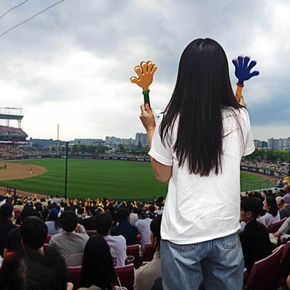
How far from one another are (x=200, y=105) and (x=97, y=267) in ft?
6.51

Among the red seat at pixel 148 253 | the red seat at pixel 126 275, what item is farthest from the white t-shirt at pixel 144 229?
the red seat at pixel 126 275

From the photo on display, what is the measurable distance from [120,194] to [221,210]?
30.8m

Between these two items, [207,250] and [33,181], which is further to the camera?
[33,181]

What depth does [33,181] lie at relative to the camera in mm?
40188

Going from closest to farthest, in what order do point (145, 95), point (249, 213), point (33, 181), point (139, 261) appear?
point (145, 95)
point (249, 213)
point (139, 261)
point (33, 181)

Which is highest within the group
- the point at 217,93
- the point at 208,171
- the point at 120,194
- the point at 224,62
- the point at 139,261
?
the point at 224,62

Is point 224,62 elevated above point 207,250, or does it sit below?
above

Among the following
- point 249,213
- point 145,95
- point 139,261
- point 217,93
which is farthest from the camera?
point 139,261

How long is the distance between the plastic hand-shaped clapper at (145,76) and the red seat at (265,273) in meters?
1.63

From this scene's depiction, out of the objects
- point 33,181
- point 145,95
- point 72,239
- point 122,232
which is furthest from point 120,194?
point 145,95

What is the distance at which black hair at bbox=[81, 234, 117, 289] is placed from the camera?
334 cm

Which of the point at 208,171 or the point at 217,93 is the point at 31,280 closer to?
the point at 208,171

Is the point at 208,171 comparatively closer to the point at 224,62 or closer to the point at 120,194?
the point at 224,62

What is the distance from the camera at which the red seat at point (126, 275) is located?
3830mm
